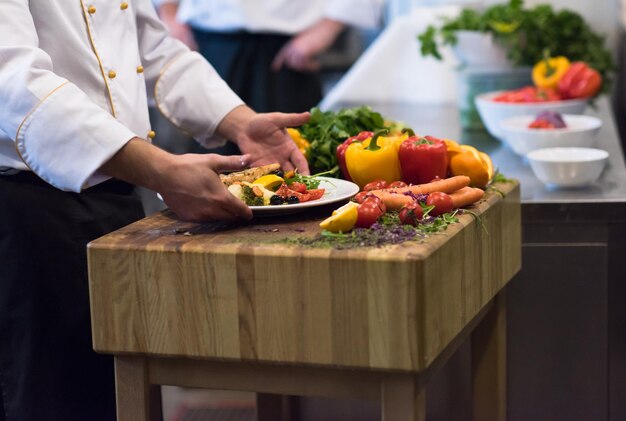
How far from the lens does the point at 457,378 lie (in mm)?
2287

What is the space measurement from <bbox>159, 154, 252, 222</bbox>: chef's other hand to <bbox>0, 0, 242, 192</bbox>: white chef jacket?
0.34ft

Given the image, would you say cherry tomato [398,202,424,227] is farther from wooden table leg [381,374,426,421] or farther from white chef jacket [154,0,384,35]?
white chef jacket [154,0,384,35]

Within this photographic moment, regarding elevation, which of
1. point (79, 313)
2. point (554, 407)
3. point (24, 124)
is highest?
point (24, 124)

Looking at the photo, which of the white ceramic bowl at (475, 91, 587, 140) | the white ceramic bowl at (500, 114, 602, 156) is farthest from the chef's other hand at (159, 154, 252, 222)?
the white ceramic bowl at (475, 91, 587, 140)

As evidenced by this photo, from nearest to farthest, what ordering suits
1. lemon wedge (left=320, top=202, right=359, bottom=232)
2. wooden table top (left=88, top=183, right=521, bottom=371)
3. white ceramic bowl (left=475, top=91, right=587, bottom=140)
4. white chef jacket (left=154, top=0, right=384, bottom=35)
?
wooden table top (left=88, top=183, right=521, bottom=371) < lemon wedge (left=320, top=202, right=359, bottom=232) < white ceramic bowl (left=475, top=91, right=587, bottom=140) < white chef jacket (left=154, top=0, right=384, bottom=35)

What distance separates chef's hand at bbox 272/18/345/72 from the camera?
3887 millimetres

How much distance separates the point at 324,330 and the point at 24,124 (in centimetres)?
56

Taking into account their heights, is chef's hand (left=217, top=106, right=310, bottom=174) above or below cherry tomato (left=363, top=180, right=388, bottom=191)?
above

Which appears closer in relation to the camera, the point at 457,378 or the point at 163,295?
the point at 163,295

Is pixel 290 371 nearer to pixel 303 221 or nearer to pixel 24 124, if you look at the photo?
pixel 303 221

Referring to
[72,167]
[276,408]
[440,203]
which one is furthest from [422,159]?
[276,408]

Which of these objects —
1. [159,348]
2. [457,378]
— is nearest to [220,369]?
[159,348]

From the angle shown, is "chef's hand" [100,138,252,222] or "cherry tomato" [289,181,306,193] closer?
"chef's hand" [100,138,252,222]

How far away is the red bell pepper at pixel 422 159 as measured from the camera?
178 cm
